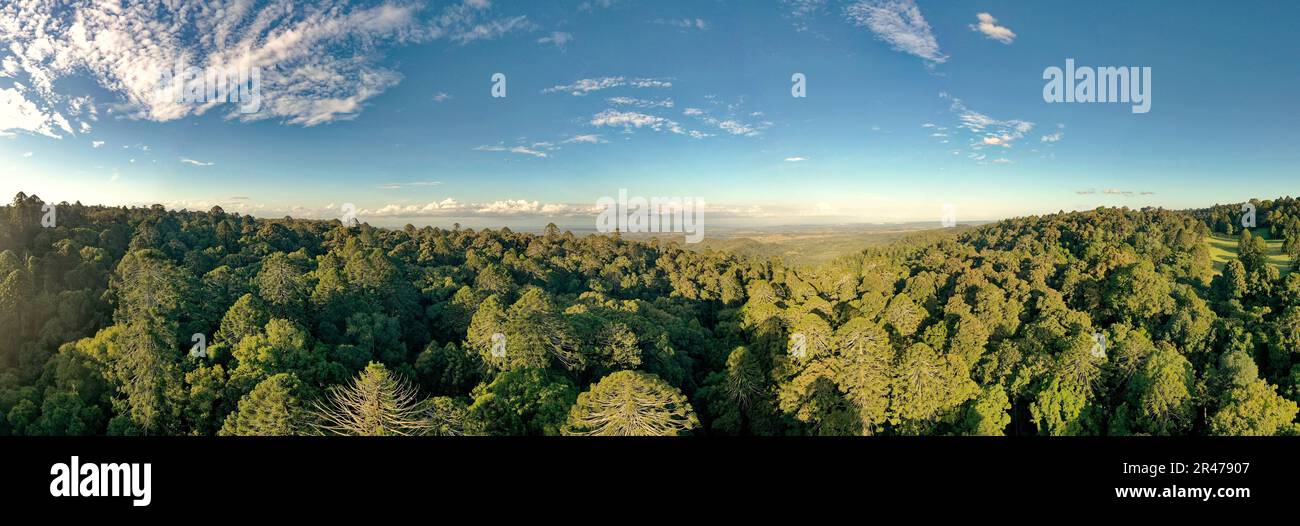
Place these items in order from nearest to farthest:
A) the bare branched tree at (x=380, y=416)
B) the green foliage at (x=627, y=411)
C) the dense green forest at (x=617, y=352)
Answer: the bare branched tree at (x=380, y=416), the green foliage at (x=627, y=411), the dense green forest at (x=617, y=352)

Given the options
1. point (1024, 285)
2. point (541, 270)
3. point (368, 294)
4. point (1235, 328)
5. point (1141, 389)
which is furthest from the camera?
point (541, 270)

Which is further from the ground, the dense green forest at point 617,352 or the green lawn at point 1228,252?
the green lawn at point 1228,252

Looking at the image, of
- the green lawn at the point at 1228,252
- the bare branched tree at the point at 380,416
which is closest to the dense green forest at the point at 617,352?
the bare branched tree at the point at 380,416

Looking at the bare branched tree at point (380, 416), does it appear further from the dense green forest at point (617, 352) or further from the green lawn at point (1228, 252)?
the green lawn at point (1228, 252)

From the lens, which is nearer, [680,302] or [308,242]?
[680,302]

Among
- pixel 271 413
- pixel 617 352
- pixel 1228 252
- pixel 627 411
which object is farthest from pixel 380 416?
pixel 1228 252

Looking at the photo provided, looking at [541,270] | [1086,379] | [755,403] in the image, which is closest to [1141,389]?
[1086,379]
